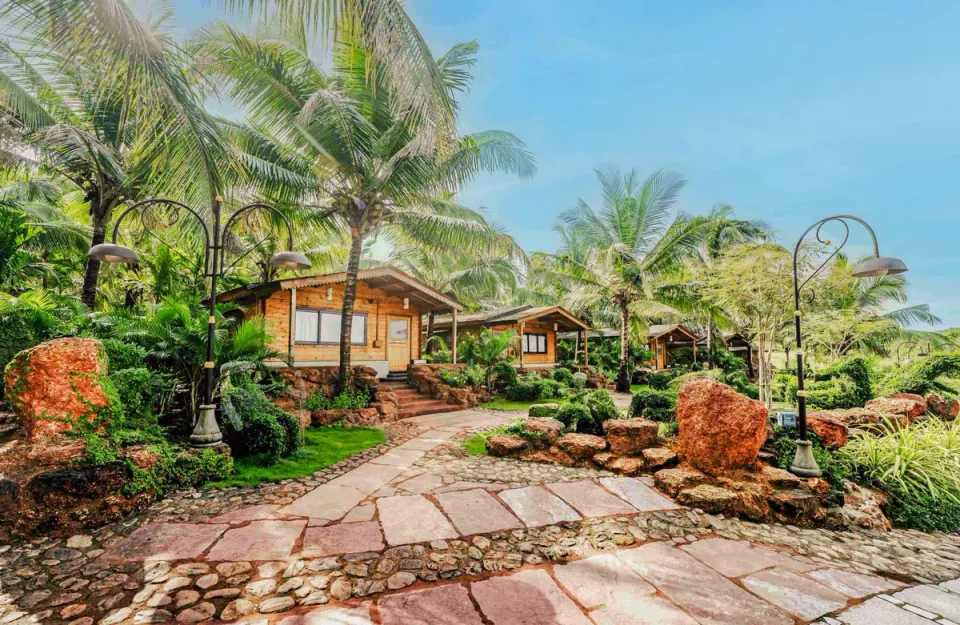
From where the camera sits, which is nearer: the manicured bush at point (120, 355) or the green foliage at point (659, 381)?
the manicured bush at point (120, 355)

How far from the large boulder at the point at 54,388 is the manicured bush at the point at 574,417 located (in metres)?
5.89

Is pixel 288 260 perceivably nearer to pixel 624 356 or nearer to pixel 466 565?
pixel 466 565

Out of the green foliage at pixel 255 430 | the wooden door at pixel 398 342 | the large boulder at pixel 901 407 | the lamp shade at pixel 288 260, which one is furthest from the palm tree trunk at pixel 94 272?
the large boulder at pixel 901 407

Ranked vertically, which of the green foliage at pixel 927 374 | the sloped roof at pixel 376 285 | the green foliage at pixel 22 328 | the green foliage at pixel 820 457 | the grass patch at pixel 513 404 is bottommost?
the grass patch at pixel 513 404

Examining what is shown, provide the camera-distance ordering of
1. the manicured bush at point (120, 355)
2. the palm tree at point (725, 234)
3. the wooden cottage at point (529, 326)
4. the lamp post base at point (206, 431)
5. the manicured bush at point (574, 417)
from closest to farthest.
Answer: the manicured bush at point (120, 355) < the lamp post base at point (206, 431) < the manicured bush at point (574, 417) < the wooden cottage at point (529, 326) < the palm tree at point (725, 234)

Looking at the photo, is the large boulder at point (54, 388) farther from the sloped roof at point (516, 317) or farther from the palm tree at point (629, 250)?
the sloped roof at point (516, 317)

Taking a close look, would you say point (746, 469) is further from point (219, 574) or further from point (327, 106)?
point (327, 106)

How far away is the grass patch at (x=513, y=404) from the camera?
1119cm

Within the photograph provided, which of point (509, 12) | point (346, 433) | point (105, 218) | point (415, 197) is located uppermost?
point (509, 12)

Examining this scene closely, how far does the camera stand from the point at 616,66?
19672 mm

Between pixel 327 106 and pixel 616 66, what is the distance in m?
17.6

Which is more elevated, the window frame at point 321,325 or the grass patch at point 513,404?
the window frame at point 321,325

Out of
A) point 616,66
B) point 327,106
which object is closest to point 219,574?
point 327,106

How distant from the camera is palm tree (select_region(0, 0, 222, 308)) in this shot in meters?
3.89
